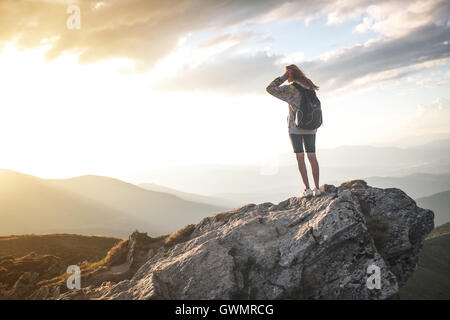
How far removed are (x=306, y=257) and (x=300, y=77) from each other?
288 inches

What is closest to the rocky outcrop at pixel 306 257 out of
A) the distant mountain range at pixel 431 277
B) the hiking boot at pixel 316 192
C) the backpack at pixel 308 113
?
the hiking boot at pixel 316 192

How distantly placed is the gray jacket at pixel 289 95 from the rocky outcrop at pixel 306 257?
3419mm

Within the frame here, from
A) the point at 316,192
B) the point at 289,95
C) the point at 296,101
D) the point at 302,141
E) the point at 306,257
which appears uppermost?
the point at 289,95

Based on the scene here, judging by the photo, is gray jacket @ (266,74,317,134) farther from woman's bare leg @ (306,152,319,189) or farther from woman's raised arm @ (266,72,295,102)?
woman's bare leg @ (306,152,319,189)

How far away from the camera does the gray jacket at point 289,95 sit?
1164cm

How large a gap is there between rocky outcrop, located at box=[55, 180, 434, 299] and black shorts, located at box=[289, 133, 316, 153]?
2.39 metres

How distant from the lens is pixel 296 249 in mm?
9828

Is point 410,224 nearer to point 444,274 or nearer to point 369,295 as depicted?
point 369,295

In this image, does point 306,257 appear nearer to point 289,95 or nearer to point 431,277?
point 289,95

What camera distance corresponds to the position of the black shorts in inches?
459

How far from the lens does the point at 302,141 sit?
474 inches

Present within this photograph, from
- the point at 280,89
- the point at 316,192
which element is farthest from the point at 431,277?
the point at 280,89

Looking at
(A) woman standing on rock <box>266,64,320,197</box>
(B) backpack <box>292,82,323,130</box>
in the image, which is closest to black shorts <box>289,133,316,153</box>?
→ (A) woman standing on rock <box>266,64,320,197</box>
